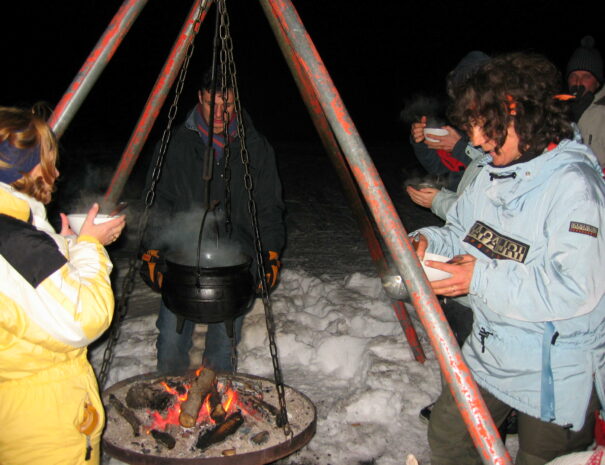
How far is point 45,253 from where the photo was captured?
165 centimetres

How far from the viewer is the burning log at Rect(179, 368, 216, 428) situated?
104 inches

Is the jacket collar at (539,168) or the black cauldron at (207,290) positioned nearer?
the jacket collar at (539,168)

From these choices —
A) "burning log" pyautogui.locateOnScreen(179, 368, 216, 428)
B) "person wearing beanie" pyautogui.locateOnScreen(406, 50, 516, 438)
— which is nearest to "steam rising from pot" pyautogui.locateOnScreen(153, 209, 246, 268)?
"burning log" pyautogui.locateOnScreen(179, 368, 216, 428)

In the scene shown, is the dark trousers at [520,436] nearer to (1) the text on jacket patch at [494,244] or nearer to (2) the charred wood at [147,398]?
(1) the text on jacket patch at [494,244]

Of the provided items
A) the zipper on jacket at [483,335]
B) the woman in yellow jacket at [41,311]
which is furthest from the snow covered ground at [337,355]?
the zipper on jacket at [483,335]

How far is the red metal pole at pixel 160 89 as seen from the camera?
270 centimetres

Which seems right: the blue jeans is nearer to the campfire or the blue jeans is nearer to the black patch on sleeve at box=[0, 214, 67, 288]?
the campfire

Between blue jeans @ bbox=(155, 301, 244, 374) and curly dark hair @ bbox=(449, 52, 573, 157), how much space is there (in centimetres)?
212

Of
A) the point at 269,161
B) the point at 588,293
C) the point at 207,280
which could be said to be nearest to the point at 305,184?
the point at 269,161

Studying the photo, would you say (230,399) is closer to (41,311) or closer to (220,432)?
(220,432)

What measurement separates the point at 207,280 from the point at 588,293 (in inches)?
62.8

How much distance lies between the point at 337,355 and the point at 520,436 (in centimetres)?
211

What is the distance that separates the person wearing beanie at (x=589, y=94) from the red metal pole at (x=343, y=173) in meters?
1.87

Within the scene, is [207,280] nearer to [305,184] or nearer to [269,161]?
[269,161]
